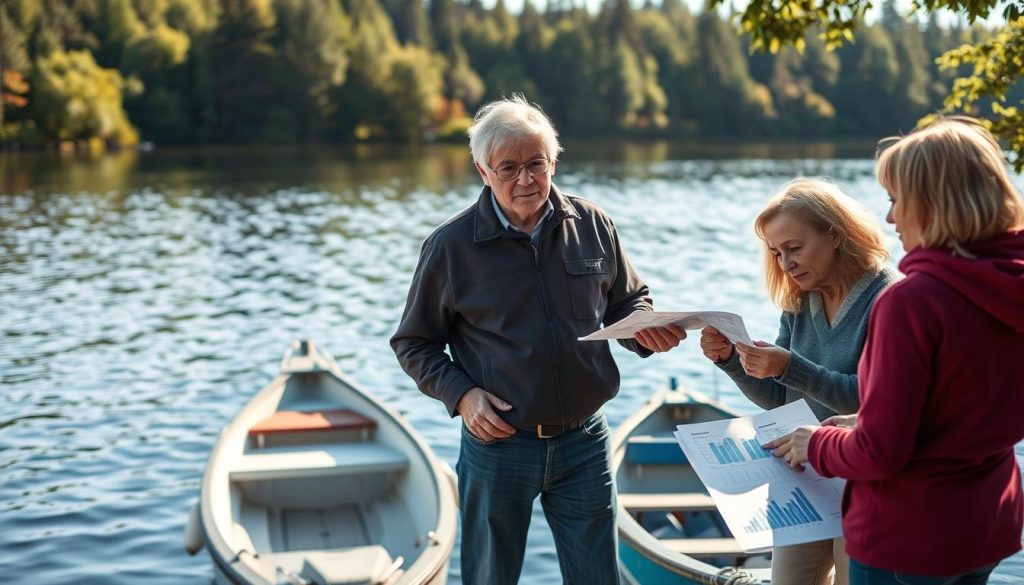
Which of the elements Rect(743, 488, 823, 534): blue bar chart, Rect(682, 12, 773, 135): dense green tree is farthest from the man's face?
Rect(682, 12, 773, 135): dense green tree

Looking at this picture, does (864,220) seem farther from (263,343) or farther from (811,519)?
(263,343)

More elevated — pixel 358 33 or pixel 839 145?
pixel 358 33

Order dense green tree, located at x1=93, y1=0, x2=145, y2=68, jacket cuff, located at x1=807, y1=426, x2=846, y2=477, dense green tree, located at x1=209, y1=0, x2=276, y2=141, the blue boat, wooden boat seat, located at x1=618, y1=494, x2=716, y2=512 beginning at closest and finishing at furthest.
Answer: jacket cuff, located at x1=807, y1=426, x2=846, y2=477, the blue boat, wooden boat seat, located at x1=618, y1=494, x2=716, y2=512, dense green tree, located at x1=209, y1=0, x2=276, y2=141, dense green tree, located at x1=93, y1=0, x2=145, y2=68

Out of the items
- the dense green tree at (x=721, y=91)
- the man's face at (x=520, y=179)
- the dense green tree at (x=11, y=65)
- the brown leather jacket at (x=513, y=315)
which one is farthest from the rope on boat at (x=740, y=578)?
the dense green tree at (x=721, y=91)

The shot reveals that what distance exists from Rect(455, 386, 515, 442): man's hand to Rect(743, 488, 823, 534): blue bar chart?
0.91 meters

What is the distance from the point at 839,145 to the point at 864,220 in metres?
73.8

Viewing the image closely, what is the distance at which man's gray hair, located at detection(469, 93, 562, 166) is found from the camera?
352 cm

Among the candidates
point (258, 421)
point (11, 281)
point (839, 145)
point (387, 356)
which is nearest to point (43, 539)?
point (258, 421)

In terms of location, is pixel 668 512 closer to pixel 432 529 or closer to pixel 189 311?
pixel 432 529

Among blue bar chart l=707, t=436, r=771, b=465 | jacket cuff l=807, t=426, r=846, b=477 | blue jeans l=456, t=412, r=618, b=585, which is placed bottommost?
blue jeans l=456, t=412, r=618, b=585

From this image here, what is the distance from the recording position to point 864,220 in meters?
3.34

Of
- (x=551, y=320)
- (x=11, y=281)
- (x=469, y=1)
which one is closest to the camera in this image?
(x=551, y=320)

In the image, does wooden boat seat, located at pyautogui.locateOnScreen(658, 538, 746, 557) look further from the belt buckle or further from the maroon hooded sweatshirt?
the maroon hooded sweatshirt

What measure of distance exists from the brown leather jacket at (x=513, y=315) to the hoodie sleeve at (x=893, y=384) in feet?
4.17
